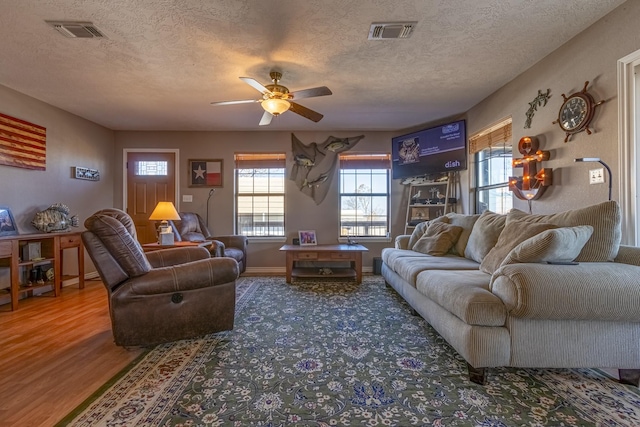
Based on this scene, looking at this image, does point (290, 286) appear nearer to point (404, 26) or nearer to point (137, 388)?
point (137, 388)

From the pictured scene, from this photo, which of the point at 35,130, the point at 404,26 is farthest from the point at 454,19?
the point at 35,130

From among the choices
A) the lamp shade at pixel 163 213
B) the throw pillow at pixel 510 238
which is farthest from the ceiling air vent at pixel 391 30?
the lamp shade at pixel 163 213

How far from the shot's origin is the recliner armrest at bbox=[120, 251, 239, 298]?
2.20 meters

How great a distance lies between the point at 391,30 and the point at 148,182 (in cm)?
469

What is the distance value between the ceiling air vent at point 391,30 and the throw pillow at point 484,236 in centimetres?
190

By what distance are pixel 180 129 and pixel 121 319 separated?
3912 mm

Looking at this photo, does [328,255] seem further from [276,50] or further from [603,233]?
[603,233]

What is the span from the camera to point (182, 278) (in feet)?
7.49

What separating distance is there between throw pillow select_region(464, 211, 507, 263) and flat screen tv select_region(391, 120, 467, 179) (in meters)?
1.48

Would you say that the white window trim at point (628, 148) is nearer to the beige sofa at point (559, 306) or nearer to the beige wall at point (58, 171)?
the beige sofa at point (559, 306)

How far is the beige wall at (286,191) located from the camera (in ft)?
17.4

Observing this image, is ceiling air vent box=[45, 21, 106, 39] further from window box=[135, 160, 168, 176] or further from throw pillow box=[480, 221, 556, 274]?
throw pillow box=[480, 221, 556, 274]

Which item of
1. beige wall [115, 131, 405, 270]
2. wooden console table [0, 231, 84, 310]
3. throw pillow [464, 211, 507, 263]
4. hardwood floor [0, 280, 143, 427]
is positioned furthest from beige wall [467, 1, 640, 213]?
wooden console table [0, 231, 84, 310]

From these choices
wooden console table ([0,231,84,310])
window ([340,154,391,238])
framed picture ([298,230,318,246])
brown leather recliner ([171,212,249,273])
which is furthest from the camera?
window ([340,154,391,238])
